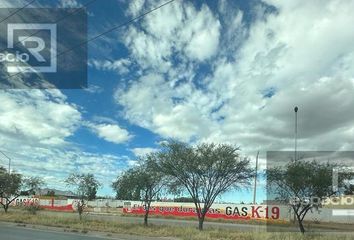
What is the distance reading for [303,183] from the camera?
28.6 metres

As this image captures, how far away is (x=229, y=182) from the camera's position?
107 feet

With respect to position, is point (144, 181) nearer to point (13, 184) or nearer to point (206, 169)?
point (206, 169)

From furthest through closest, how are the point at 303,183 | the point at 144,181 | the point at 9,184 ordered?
the point at 9,184, the point at 144,181, the point at 303,183

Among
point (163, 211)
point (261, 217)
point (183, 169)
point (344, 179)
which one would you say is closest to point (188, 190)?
point (183, 169)

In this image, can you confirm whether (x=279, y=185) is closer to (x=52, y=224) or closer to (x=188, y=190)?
(x=188, y=190)

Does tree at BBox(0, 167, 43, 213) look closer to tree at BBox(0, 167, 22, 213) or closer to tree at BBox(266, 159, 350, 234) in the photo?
tree at BBox(0, 167, 22, 213)

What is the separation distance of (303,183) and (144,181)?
13.7 m

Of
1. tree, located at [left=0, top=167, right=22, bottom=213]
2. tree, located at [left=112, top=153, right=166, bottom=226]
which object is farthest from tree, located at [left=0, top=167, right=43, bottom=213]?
tree, located at [left=112, top=153, right=166, bottom=226]

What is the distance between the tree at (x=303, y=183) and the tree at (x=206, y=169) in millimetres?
2617

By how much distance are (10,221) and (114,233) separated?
15393 millimetres

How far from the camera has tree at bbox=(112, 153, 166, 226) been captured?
119 ft

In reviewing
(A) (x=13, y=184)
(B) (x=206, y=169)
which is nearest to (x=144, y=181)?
(B) (x=206, y=169)

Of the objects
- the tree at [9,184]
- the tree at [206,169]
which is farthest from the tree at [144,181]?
the tree at [9,184]

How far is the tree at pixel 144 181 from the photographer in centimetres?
3624
